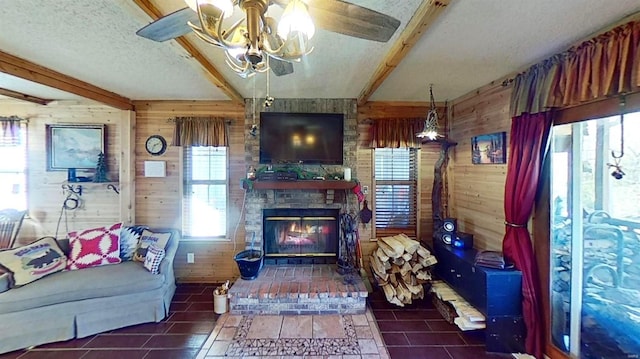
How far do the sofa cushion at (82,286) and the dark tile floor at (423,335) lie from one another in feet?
7.98

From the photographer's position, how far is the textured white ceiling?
1.78 m

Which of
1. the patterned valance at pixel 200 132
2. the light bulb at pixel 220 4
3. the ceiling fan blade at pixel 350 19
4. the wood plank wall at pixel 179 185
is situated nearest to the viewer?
the light bulb at pixel 220 4

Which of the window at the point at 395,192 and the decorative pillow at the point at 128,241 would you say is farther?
the window at the point at 395,192

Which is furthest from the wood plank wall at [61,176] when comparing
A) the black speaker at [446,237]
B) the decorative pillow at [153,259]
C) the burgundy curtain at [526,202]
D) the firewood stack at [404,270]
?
the burgundy curtain at [526,202]

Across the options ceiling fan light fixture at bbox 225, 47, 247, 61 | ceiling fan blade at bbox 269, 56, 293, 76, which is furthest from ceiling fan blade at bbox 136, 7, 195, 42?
ceiling fan blade at bbox 269, 56, 293, 76

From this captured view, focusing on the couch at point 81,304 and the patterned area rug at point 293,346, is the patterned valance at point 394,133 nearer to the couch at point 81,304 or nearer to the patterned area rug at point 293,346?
the patterned area rug at point 293,346

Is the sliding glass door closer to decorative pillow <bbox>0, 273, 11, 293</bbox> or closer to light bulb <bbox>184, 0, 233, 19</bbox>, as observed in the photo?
light bulb <bbox>184, 0, 233, 19</bbox>

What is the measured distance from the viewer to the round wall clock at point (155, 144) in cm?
414

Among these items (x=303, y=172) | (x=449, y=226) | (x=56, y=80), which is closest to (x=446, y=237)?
(x=449, y=226)

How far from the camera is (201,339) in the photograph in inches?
112

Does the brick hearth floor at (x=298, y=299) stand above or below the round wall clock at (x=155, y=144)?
below

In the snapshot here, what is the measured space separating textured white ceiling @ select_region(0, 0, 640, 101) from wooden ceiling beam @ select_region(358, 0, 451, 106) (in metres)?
0.06

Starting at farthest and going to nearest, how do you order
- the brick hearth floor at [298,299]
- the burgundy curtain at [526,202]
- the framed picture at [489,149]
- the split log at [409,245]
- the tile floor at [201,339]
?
the split log at [409,245] < the brick hearth floor at [298,299] < the framed picture at [489,149] < the tile floor at [201,339] < the burgundy curtain at [526,202]

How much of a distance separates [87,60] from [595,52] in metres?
3.88
